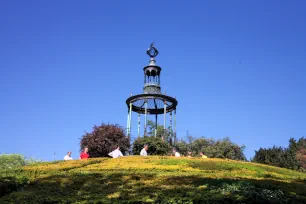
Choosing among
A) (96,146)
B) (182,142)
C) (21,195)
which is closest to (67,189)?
(21,195)

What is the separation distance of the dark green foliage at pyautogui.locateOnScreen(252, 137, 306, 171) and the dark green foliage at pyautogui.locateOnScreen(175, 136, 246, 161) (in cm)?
819

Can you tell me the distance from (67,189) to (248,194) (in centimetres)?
603

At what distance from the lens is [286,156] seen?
144 ft

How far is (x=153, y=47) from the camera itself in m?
39.3

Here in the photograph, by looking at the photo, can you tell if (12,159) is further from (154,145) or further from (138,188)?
(138,188)

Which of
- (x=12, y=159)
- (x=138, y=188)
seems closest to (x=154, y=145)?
(x=138, y=188)

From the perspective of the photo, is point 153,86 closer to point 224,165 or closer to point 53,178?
point 224,165

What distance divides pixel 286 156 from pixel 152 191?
3536 centimetres

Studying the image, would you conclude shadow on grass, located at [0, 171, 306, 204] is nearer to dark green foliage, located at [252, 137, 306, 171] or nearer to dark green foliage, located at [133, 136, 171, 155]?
dark green foliage, located at [133, 136, 171, 155]

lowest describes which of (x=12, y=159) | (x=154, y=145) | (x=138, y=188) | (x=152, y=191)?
(x=152, y=191)

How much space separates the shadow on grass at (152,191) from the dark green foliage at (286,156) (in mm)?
29952

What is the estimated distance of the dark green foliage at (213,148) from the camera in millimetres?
55469

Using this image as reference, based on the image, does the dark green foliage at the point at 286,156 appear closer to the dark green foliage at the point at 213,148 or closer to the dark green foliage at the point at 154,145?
the dark green foliage at the point at 213,148

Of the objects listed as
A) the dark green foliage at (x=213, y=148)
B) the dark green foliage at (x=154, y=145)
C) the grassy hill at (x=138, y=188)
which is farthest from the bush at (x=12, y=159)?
the grassy hill at (x=138, y=188)
